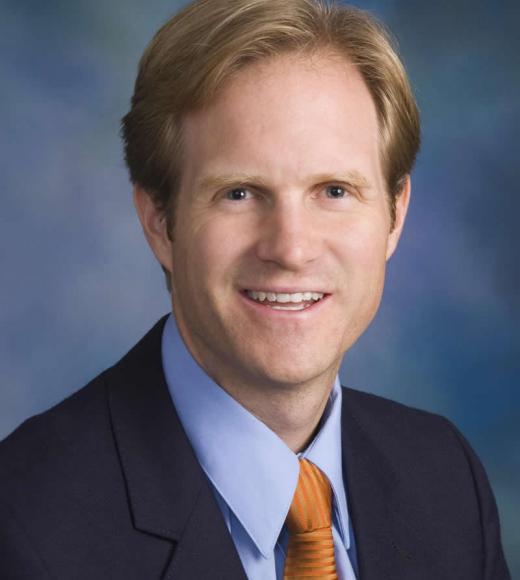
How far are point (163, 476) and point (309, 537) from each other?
17.9 inches

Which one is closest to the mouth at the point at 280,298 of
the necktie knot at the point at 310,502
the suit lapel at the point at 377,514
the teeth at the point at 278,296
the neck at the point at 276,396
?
the teeth at the point at 278,296

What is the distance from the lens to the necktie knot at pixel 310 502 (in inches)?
139

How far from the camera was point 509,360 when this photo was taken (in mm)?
5840

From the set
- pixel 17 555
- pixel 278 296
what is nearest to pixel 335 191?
pixel 278 296

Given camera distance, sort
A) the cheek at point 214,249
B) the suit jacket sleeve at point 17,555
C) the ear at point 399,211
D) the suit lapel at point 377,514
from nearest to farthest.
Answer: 1. the suit jacket sleeve at point 17,555
2. the cheek at point 214,249
3. the suit lapel at point 377,514
4. the ear at point 399,211

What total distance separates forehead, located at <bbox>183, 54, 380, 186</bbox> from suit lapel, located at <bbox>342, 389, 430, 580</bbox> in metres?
0.96

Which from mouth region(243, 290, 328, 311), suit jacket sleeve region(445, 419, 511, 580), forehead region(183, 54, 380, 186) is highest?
forehead region(183, 54, 380, 186)

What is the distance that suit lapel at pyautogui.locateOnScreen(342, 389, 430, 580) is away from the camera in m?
3.68

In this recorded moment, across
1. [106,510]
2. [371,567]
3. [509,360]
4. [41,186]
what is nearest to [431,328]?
[509,360]

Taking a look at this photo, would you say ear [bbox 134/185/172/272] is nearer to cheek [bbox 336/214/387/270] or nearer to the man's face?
the man's face

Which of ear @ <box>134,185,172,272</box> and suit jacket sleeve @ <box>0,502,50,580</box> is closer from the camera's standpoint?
suit jacket sleeve @ <box>0,502,50,580</box>

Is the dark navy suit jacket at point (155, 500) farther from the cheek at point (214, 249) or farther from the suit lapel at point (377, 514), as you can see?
the cheek at point (214, 249)

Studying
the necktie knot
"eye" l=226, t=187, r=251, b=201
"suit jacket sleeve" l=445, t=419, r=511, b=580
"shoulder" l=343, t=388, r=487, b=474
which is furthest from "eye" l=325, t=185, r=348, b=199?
"suit jacket sleeve" l=445, t=419, r=511, b=580

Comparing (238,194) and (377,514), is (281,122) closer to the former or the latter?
(238,194)
